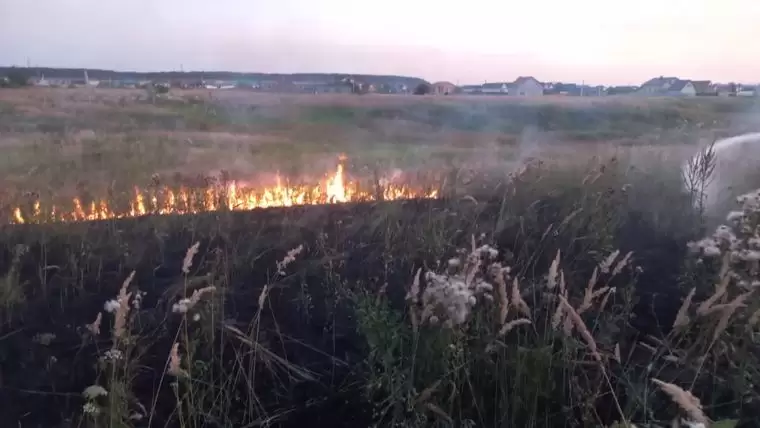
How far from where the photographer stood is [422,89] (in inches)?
1495

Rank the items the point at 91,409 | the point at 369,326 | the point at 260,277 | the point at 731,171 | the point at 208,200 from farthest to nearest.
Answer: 1. the point at 731,171
2. the point at 208,200
3. the point at 260,277
4. the point at 369,326
5. the point at 91,409

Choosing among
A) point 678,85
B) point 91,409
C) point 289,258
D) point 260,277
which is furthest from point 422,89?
point 91,409

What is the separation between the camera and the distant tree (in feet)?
123

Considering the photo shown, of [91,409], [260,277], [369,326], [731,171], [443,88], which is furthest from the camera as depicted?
[443,88]

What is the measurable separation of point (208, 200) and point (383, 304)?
329cm

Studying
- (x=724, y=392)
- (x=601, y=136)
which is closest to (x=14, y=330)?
(x=724, y=392)

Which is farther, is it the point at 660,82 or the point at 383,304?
the point at 660,82

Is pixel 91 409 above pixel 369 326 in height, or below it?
below

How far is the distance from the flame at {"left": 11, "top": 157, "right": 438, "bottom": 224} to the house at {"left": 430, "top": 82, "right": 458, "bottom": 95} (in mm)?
31949

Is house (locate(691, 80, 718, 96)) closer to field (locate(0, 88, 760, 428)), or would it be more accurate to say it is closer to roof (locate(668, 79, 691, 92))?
roof (locate(668, 79, 691, 92))

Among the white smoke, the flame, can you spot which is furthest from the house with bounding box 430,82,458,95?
the flame

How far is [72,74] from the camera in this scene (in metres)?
40.7

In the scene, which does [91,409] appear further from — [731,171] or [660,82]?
[660,82]

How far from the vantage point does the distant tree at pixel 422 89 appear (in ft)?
123
